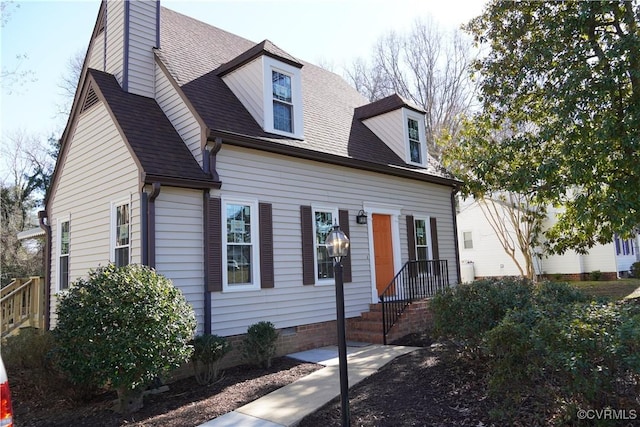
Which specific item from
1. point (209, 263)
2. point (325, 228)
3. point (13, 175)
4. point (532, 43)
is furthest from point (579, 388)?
point (13, 175)

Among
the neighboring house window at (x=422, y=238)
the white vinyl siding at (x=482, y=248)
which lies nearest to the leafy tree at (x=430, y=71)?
the white vinyl siding at (x=482, y=248)

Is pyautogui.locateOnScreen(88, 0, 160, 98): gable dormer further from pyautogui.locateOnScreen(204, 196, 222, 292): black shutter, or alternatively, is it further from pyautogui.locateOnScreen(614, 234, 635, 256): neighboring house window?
pyautogui.locateOnScreen(614, 234, 635, 256): neighboring house window

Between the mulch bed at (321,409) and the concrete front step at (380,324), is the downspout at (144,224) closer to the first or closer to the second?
the mulch bed at (321,409)

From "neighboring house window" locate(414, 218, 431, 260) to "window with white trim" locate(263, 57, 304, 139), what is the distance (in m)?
4.42

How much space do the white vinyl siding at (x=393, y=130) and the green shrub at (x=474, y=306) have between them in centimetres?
640

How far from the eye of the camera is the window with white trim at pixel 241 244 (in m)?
7.81

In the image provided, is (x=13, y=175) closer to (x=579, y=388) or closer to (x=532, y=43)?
(x=532, y=43)

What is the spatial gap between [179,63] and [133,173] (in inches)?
113

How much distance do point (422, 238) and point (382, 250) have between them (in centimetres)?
161

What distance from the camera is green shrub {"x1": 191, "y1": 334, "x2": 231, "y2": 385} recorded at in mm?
6535

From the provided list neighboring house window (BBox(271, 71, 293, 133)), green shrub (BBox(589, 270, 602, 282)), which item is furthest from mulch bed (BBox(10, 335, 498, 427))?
green shrub (BBox(589, 270, 602, 282))

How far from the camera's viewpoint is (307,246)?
357 inches

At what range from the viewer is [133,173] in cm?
765

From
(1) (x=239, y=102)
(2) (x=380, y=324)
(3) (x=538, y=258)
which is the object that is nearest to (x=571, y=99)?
(2) (x=380, y=324)
